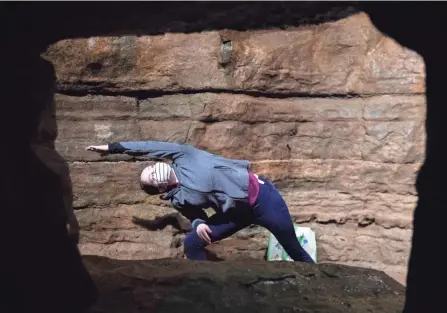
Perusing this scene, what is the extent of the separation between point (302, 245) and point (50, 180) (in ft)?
5.43

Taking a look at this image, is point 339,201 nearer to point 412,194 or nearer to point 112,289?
point 412,194

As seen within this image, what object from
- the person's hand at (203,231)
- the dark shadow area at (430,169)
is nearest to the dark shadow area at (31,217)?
the person's hand at (203,231)

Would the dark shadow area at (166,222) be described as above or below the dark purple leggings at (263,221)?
below

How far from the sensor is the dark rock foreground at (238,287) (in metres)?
2.60

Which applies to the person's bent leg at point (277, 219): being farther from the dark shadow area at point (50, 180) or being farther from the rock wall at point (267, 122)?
the dark shadow area at point (50, 180)

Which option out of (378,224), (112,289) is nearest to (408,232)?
(378,224)

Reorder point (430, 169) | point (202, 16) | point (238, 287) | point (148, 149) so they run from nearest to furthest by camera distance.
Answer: point (430, 169) < point (238, 287) < point (148, 149) < point (202, 16)

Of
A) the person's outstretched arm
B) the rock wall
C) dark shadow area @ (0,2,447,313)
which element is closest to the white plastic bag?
the rock wall

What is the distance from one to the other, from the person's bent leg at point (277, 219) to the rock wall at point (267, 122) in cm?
35

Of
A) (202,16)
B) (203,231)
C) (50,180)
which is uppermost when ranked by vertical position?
(202,16)

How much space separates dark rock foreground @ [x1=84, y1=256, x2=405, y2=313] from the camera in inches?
102

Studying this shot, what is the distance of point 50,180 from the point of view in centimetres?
254

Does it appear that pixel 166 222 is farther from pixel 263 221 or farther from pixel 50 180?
pixel 50 180

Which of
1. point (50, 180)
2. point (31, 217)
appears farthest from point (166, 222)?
point (31, 217)
